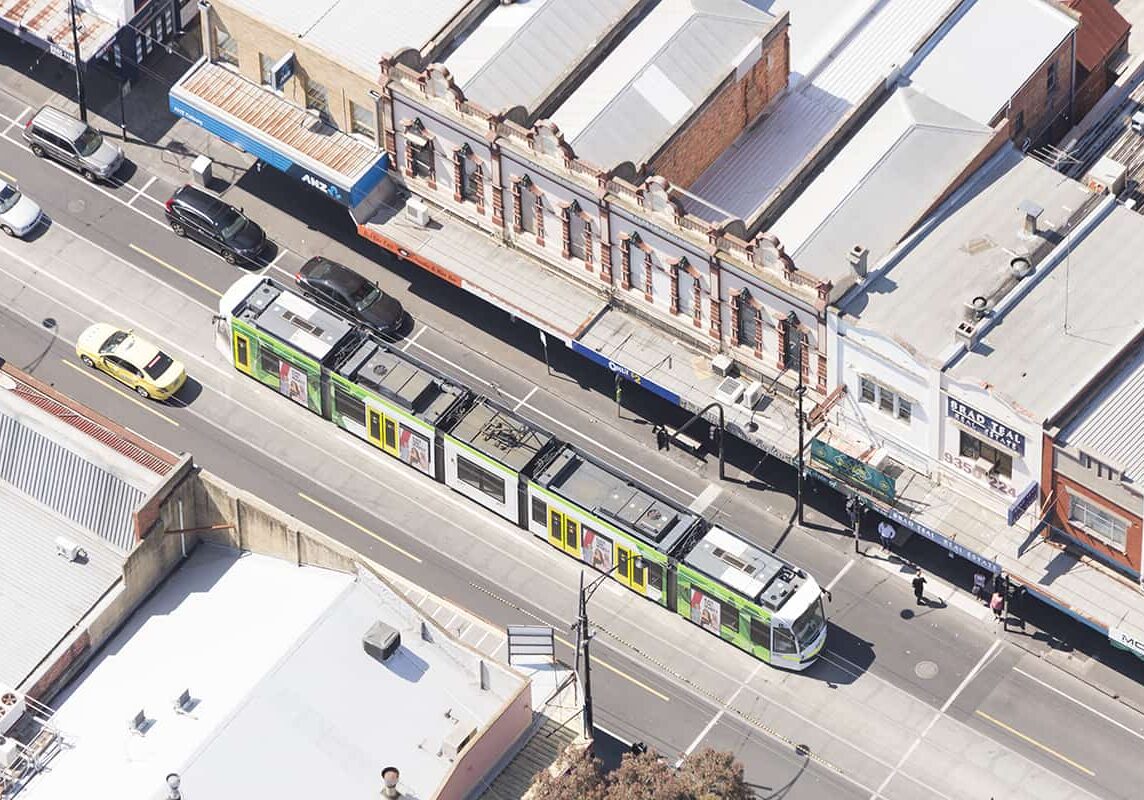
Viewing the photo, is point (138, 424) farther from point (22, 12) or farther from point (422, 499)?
point (22, 12)

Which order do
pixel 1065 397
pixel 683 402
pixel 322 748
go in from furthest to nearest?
pixel 683 402, pixel 1065 397, pixel 322 748

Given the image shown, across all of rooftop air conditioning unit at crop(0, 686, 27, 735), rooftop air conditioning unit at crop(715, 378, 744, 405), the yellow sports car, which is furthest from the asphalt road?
rooftop air conditioning unit at crop(0, 686, 27, 735)

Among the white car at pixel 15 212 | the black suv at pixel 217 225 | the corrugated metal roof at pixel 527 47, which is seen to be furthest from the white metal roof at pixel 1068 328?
the white car at pixel 15 212

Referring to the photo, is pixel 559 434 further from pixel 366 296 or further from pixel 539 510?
pixel 366 296

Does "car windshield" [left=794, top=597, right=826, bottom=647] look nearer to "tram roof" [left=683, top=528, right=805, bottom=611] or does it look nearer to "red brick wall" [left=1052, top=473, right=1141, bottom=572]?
"tram roof" [left=683, top=528, right=805, bottom=611]

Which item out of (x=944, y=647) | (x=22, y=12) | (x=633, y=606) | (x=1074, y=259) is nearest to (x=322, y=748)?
(x=633, y=606)

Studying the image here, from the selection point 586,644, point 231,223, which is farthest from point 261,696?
point 231,223
